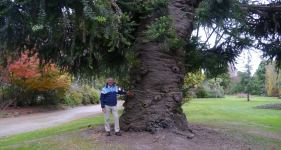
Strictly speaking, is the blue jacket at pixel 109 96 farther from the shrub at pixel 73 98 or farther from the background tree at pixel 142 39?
the shrub at pixel 73 98

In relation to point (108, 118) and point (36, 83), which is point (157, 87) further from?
point (36, 83)

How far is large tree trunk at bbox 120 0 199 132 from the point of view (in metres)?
12.1

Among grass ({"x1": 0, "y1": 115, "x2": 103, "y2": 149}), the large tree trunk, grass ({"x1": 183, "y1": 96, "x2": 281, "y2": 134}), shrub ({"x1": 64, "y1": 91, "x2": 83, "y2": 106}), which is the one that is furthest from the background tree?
shrub ({"x1": 64, "y1": 91, "x2": 83, "y2": 106})

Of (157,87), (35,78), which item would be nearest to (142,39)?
(157,87)

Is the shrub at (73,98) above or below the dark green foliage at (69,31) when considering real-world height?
below

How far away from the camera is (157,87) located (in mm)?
12258

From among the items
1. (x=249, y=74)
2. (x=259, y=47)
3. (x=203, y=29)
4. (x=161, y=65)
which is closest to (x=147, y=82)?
(x=161, y=65)

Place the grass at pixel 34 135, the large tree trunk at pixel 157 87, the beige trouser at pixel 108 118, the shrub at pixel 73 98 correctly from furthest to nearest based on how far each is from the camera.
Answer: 1. the shrub at pixel 73 98
2. the grass at pixel 34 135
3. the large tree trunk at pixel 157 87
4. the beige trouser at pixel 108 118

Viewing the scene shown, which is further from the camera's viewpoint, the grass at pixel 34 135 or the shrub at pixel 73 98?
the shrub at pixel 73 98

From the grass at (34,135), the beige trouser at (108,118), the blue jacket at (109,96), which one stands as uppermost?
the blue jacket at (109,96)

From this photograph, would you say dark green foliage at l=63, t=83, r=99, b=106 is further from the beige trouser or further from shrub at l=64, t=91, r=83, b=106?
the beige trouser

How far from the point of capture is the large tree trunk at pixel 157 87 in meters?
12.1

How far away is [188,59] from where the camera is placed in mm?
14250

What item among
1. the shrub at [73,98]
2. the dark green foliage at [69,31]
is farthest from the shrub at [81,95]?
the dark green foliage at [69,31]
